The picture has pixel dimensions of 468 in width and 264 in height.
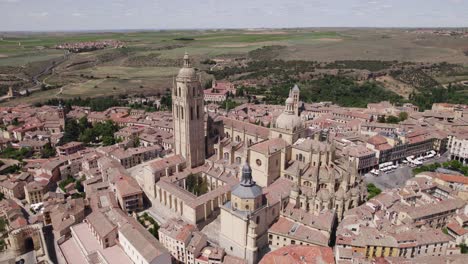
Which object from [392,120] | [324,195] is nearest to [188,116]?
[324,195]

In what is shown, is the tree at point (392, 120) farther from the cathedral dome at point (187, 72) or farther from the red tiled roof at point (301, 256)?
the red tiled roof at point (301, 256)

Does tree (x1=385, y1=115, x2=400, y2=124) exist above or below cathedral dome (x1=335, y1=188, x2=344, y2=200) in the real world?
above

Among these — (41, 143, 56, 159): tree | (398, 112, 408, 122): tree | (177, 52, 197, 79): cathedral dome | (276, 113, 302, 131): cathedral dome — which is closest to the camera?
(276, 113, 302, 131): cathedral dome

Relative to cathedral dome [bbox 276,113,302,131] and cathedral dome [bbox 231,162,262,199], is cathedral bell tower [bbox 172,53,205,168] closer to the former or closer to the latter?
cathedral dome [bbox 276,113,302,131]

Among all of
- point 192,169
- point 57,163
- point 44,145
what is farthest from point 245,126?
point 44,145

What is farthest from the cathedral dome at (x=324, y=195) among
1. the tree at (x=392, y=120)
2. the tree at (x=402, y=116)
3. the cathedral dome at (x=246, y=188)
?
the tree at (x=402, y=116)

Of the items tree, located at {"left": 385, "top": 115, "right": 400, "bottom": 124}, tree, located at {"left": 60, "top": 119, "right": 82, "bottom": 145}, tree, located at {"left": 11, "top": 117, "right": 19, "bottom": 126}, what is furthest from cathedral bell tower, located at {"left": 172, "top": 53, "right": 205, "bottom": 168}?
tree, located at {"left": 11, "top": 117, "right": 19, "bottom": 126}
